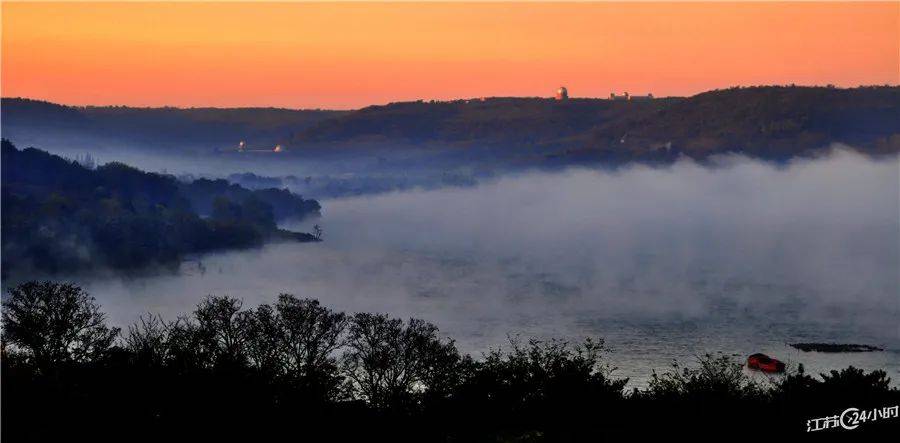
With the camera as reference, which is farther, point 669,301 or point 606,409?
point 669,301

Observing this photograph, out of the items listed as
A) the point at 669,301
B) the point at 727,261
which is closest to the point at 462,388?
the point at 669,301

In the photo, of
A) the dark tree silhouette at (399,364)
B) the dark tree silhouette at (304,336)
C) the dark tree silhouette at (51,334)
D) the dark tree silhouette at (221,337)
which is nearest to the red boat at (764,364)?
the dark tree silhouette at (399,364)

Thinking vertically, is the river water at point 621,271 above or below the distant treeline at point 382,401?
below

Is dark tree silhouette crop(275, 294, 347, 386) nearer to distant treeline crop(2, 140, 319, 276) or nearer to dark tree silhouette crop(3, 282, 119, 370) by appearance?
dark tree silhouette crop(3, 282, 119, 370)

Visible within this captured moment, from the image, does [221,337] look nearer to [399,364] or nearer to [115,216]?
[399,364]

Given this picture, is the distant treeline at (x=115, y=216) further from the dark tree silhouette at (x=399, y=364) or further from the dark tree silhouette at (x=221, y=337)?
the dark tree silhouette at (x=399, y=364)

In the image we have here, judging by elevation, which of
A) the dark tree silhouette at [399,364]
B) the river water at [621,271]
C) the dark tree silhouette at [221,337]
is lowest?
the river water at [621,271]

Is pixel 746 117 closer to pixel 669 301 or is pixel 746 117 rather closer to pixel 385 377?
pixel 669 301
